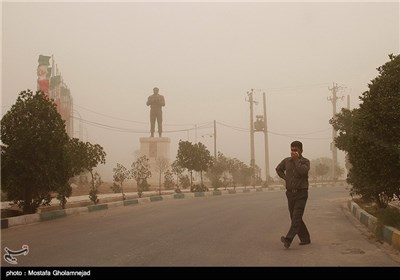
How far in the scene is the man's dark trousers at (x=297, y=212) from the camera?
23.2 feet

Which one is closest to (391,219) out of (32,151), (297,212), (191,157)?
(297,212)

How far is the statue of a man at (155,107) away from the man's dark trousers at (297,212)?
3204cm

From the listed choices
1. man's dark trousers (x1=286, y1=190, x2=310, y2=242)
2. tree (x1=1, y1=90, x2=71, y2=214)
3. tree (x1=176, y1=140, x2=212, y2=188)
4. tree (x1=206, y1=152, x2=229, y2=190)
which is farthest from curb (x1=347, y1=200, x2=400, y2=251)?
tree (x1=206, y1=152, x2=229, y2=190)

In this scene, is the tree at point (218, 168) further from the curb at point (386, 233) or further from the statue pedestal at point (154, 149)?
the curb at point (386, 233)

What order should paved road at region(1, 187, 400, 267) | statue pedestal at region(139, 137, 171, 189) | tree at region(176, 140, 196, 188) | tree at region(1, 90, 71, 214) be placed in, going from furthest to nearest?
statue pedestal at region(139, 137, 171, 189)
tree at region(176, 140, 196, 188)
tree at region(1, 90, 71, 214)
paved road at region(1, 187, 400, 267)

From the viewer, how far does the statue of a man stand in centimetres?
3909

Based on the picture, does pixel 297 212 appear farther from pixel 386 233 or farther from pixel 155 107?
pixel 155 107

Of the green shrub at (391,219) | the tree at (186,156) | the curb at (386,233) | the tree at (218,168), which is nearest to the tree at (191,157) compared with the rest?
the tree at (186,156)

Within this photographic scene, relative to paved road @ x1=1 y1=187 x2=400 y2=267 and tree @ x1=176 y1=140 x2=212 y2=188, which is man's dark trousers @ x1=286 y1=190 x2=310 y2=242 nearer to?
A: paved road @ x1=1 y1=187 x2=400 y2=267

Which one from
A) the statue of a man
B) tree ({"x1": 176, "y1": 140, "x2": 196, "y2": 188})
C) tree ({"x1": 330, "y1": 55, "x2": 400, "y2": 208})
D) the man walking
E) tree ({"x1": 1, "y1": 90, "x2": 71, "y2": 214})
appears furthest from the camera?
the statue of a man

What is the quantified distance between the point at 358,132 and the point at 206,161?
867 inches

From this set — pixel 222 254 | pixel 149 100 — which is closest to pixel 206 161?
pixel 149 100

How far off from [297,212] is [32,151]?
27.7 ft

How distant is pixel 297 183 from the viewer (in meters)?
7.27
